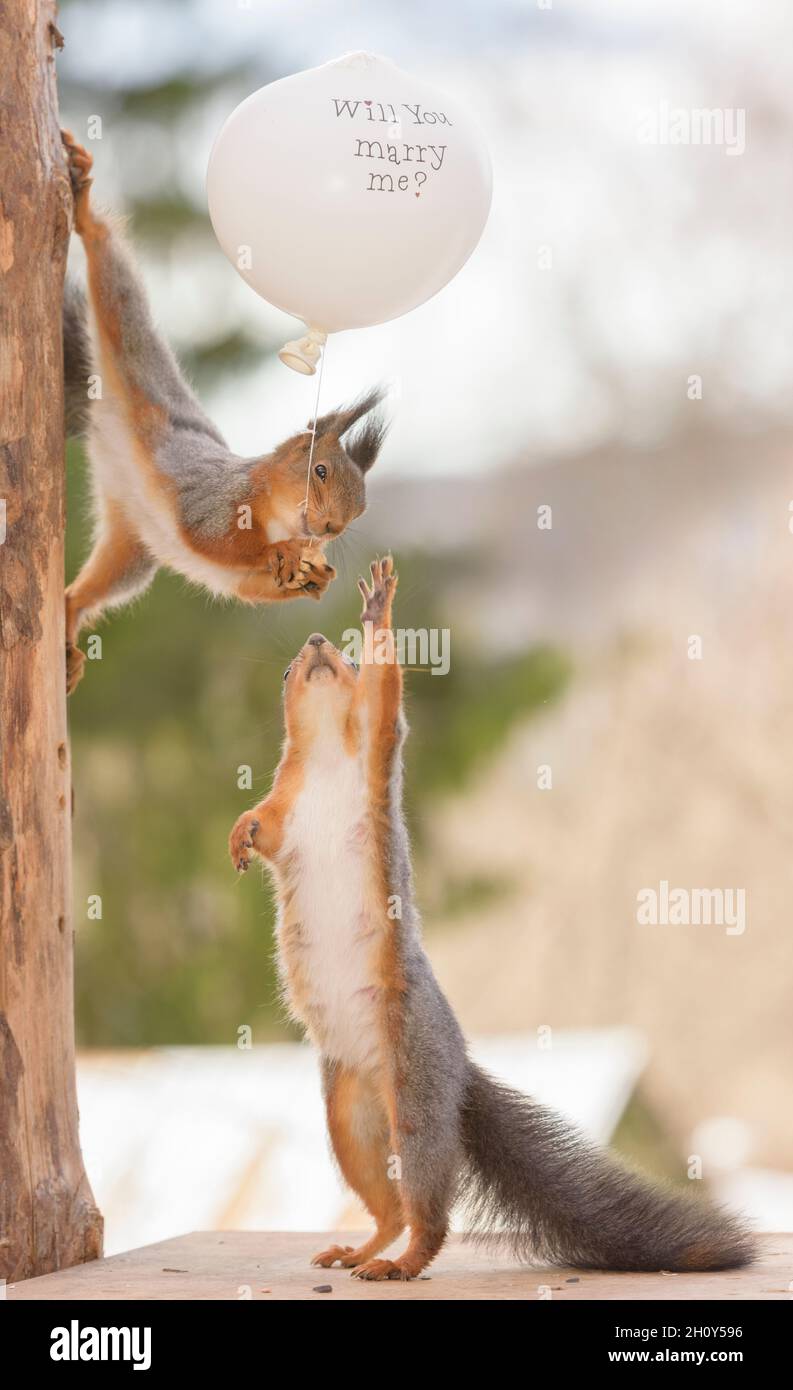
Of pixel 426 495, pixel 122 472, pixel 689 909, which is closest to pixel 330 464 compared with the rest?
pixel 122 472

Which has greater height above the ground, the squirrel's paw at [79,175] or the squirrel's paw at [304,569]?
the squirrel's paw at [79,175]

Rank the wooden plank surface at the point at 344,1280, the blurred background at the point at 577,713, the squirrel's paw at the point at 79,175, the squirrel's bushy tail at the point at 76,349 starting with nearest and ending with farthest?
the wooden plank surface at the point at 344,1280 < the squirrel's paw at the point at 79,175 < the squirrel's bushy tail at the point at 76,349 < the blurred background at the point at 577,713

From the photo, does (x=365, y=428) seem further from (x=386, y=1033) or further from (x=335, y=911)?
(x=386, y=1033)

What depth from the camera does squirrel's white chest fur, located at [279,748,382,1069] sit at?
7.68ft

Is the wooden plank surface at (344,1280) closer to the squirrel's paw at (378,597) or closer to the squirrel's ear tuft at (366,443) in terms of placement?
the squirrel's paw at (378,597)

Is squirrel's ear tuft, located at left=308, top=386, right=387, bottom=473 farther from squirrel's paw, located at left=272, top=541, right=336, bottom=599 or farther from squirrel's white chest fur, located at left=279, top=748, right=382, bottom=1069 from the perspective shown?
squirrel's white chest fur, located at left=279, top=748, right=382, bottom=1069

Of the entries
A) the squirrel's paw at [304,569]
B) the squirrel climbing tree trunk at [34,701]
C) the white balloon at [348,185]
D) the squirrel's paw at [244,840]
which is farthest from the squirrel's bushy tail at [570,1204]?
the white balloon at [348,185]

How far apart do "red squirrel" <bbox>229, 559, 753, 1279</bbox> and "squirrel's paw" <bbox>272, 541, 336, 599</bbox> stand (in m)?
0.19

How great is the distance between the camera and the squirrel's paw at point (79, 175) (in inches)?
105

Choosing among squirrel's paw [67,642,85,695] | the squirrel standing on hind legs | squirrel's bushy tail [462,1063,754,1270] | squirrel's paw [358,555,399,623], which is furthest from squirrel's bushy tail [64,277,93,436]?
squirrel's bushy tail [462,1063,754,1270]

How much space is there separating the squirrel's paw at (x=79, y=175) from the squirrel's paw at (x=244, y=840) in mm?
1142

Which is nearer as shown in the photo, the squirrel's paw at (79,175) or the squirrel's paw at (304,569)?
the squirrel's paw at (304,569)

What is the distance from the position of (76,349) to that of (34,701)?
0.74 metres

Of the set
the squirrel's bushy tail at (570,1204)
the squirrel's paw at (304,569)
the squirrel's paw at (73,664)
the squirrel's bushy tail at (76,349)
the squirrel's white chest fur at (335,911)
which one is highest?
the squirrel's bushy tail at (76,349)
